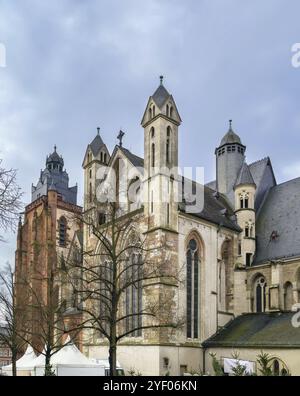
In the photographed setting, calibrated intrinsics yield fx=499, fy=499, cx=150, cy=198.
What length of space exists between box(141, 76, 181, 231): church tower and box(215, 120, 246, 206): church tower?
1192 centimetres

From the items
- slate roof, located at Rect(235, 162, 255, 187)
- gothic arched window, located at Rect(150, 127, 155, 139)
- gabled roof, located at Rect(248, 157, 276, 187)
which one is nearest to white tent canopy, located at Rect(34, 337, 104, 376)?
gothic arched window, located at Rect(150, 127, 155, 139)

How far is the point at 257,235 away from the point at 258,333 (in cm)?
1009

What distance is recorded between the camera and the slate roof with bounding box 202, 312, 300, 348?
1178 inches

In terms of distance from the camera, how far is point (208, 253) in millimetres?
36156

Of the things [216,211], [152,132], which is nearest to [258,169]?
[216,211]

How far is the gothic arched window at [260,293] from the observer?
37.0 metres

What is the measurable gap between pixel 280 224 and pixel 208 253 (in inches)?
269

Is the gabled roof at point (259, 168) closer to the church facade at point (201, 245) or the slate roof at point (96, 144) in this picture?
the church facade at point (201, 245)

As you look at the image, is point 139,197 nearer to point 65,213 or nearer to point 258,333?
point 258,333

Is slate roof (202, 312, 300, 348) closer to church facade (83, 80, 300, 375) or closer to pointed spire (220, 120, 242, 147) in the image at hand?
church facade (83, 80, 300, 375)

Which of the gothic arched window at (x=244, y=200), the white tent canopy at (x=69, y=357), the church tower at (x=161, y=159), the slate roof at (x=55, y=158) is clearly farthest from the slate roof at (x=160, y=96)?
the slate roof at (x=55, y=158)

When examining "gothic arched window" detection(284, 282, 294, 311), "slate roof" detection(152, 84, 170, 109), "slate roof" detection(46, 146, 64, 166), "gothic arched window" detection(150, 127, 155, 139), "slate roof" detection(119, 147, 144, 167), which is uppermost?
"slate roof" detection(46, 146, 64, 166)

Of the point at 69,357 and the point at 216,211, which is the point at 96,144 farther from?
the point at 69,357
